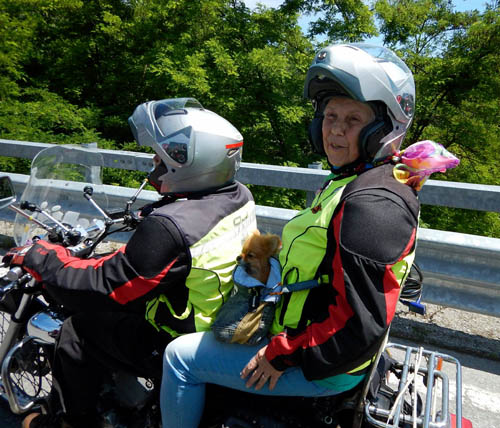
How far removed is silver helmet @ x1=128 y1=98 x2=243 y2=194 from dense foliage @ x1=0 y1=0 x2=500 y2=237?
6.42 metres

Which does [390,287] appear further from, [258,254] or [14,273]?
[14,273]

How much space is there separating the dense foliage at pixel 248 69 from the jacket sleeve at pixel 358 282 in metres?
7.07

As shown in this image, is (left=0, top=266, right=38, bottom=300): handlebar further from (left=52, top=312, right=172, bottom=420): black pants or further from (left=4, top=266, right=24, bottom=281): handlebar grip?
(left=52, top=312, right=172, bottom=420): black pants

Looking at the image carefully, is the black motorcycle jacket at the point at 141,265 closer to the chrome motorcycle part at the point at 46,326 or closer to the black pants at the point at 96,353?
the black pants at the point at 96,353

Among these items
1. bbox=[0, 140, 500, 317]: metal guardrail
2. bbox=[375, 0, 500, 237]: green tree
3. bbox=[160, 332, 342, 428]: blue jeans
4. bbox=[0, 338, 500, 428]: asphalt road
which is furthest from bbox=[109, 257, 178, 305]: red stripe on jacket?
bbox=[375, 0, 500, 237]: green tree

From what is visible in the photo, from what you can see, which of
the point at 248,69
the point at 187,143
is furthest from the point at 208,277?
the point at 248,69

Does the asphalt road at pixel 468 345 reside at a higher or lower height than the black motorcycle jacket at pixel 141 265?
lower

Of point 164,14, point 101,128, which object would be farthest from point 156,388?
point 164,14

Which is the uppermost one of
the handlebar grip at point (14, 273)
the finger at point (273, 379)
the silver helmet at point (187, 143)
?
the silver helmet at point (187, 143)

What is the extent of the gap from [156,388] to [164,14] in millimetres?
11975

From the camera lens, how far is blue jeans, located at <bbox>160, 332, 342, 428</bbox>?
1683 mm

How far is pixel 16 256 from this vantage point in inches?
81.7

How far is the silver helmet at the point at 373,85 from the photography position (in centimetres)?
168

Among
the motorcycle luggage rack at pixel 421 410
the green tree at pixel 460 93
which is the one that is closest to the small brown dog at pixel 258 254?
the motorcycle luggage rack at pixel 421 410
